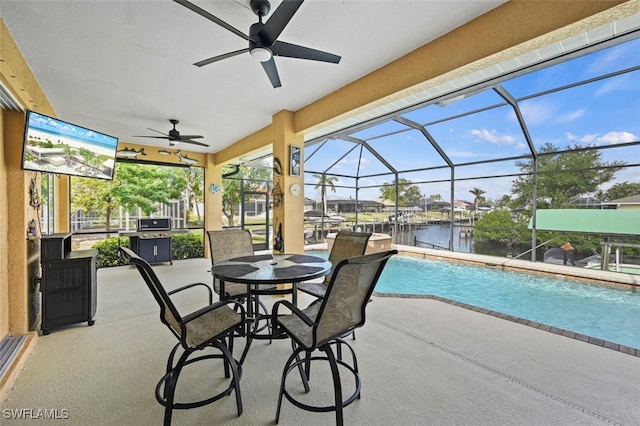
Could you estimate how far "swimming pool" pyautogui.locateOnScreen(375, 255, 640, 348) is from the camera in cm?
366

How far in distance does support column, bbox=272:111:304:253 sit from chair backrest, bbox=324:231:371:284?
1.39 metres

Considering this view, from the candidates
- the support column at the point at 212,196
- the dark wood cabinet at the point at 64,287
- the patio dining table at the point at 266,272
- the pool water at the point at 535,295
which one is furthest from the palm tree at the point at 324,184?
the dark wood cabinet at the point at 64,287

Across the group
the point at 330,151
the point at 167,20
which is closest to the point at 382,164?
the point at 330,151

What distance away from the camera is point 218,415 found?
176 cm

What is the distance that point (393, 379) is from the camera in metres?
2.11

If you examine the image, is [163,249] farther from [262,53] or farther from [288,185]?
[262,53]

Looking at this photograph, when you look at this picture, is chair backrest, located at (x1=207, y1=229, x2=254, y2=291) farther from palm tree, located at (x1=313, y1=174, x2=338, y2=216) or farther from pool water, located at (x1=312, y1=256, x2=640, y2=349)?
palm tree, located at (x1=313, y1=174, x2=338, y2=216)

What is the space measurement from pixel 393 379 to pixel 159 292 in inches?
70.5

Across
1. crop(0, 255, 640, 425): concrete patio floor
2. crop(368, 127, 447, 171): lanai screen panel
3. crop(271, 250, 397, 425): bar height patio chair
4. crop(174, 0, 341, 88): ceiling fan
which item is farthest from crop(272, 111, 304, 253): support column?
crop(368, 127, 447, 171): lanai screen panel

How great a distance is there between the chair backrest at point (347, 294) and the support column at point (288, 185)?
2749mm

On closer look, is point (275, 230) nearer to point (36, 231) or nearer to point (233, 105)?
point (233, 105)

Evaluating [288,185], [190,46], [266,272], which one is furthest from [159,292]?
[288,185]

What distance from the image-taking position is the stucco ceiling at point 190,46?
218cm

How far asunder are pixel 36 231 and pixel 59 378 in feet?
5.90
